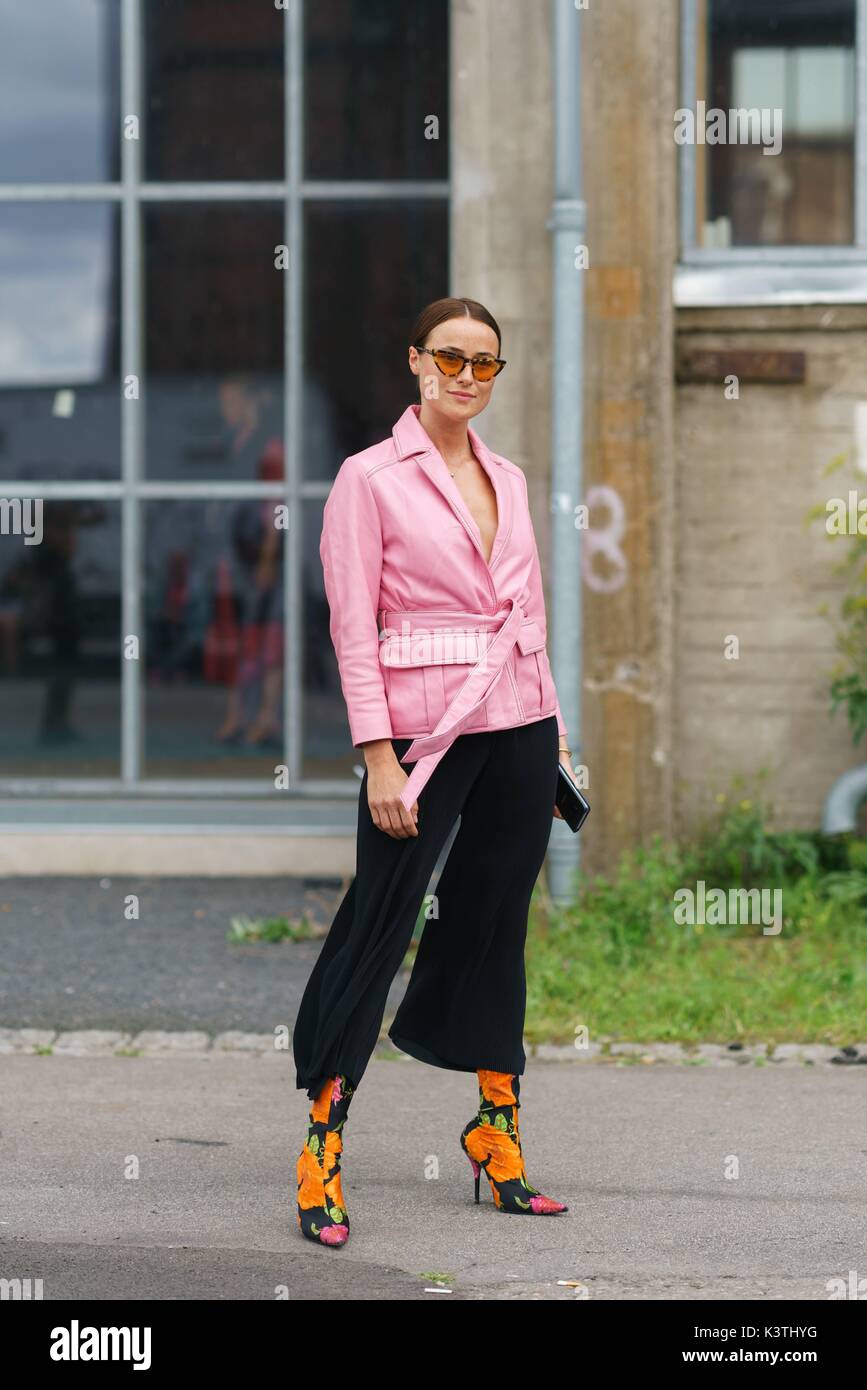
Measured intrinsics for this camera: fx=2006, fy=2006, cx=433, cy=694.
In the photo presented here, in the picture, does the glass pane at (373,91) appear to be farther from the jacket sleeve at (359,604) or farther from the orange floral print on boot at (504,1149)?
the orange floral print on boot at (504,1149)

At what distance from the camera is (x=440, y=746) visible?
14.6 feet

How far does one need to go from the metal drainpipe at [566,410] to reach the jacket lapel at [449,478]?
339 cm

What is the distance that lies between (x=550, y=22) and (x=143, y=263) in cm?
231

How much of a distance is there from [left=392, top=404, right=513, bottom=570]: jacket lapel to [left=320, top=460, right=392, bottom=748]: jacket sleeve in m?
0.15

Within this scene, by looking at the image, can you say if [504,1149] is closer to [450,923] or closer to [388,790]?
[450,923]

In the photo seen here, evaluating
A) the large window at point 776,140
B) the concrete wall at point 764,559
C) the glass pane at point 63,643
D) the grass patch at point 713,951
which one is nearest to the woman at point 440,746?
the grass patch at point 713,951

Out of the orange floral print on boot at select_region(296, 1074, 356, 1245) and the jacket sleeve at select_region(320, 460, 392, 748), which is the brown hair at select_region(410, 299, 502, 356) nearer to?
the jacket sleeve at select_region(320, 460, 392, 748)

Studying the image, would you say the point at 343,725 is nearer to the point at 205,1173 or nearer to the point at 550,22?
the point at 550,22

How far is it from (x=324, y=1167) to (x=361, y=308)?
564 centimetres

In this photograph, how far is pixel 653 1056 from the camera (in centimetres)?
632

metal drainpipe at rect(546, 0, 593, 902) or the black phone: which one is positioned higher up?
metal drainpipe at rect(546, 0, 593, 902)

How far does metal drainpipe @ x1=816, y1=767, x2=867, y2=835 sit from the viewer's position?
852 cm

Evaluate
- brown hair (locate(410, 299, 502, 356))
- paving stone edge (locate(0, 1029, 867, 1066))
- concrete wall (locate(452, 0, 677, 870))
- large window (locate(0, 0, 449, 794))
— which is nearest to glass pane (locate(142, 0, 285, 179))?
large window (locate(0, 0, 449, 794))

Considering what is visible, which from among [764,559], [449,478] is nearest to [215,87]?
[764,559]
